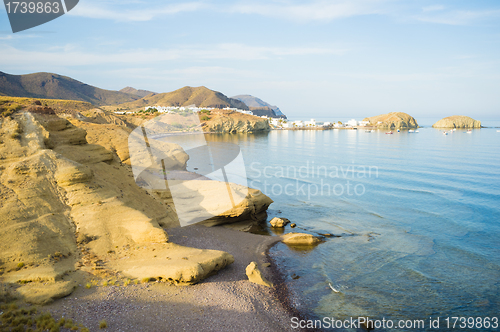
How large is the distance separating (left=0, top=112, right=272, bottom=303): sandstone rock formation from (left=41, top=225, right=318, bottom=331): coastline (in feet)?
1.62

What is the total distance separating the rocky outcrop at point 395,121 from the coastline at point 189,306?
170m

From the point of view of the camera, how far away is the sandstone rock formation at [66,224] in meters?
9.30

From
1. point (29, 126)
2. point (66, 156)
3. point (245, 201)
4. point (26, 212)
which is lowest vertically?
point (245, 201)

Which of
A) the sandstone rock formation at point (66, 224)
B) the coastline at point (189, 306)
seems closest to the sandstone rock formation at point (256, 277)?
the coastline at point (189, 306)

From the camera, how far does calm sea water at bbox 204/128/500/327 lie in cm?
1177

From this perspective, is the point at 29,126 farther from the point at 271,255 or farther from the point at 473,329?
the point at 473,329

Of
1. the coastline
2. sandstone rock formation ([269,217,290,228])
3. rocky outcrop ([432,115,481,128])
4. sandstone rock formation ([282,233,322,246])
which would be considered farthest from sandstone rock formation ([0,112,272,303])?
rocky outcrop ([432,115,481,128])

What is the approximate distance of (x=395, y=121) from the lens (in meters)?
160

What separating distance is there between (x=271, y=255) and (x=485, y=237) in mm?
14424

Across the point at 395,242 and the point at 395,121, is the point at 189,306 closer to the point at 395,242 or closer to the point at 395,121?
the point at 395,242

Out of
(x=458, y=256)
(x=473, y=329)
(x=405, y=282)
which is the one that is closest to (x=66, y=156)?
(x=405, y=282)

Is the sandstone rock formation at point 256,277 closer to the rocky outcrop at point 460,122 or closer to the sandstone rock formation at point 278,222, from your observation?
the sandstone rock formation at point 278,222

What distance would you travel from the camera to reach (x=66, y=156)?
49.2 ft

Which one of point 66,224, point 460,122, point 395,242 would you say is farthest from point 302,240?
point 460,122
